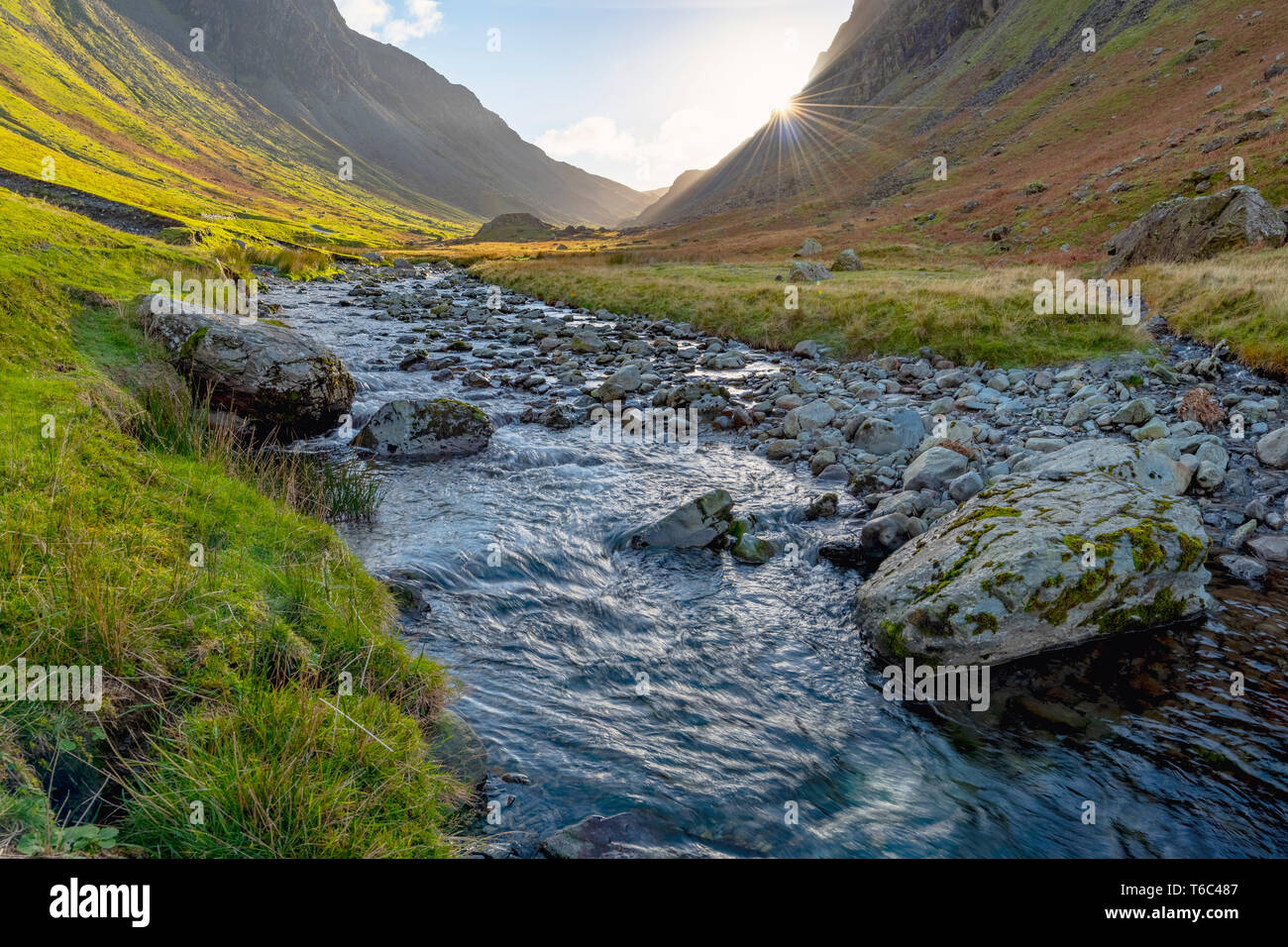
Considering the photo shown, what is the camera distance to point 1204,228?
2458 centimetres

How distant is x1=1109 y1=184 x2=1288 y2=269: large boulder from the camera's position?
922 inches

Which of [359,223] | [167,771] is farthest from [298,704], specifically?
[359,223]

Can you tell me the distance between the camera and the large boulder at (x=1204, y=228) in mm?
23422

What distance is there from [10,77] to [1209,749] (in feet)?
666

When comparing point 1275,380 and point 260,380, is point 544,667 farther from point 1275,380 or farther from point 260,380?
point 1275,380

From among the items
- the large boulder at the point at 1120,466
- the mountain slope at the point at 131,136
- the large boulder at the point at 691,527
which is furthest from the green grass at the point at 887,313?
the mountain slope at the point at 131,136

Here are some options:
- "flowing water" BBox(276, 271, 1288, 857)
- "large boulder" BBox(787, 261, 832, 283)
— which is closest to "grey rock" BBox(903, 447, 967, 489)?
"flowing water" BBox(276, 271, 1288, 857)

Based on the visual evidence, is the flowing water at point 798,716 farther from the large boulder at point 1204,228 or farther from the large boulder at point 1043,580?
the large boulder at point 1204,228

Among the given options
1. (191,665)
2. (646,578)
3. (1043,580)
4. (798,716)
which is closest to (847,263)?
(646,578)

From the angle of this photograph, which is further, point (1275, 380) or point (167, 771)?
point (1275, 380)

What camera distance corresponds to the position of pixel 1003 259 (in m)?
39.6

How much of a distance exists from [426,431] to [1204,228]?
98.8 ft

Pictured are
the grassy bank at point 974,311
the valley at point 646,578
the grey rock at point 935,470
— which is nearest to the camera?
the valley at point 646,578

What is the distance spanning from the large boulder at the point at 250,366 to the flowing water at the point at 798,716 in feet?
12.8
